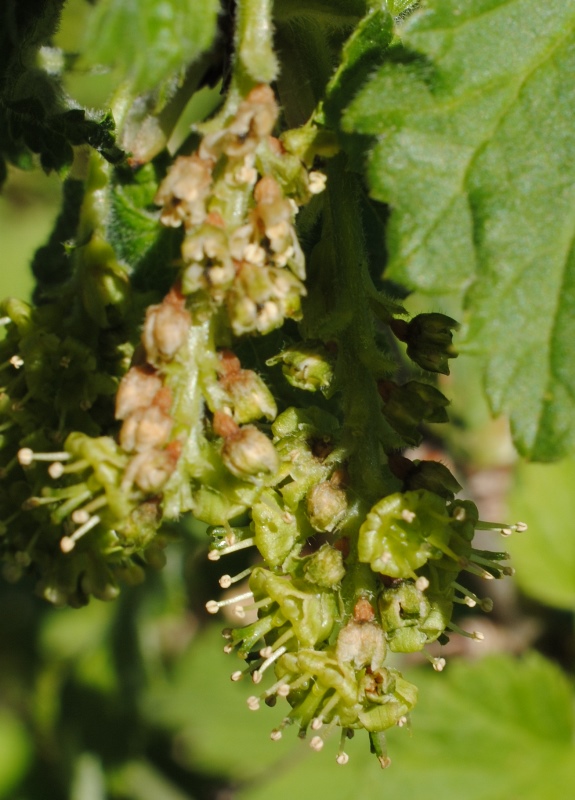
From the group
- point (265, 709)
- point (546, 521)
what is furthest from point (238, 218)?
point (265, 709)

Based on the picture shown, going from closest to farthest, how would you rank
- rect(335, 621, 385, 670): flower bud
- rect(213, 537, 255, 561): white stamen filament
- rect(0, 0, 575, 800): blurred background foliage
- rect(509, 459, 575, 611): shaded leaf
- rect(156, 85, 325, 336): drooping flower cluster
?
rect(156, 85, 325, 336): drooping flower cluster < rect(335, 621, 385, 670): flower bud < rect(213, 537, 255, 561): white stamen filament < rect(0, 0, 575, 800): blurred background foliage < rect(509, 459, 575, 611): shaded leaf

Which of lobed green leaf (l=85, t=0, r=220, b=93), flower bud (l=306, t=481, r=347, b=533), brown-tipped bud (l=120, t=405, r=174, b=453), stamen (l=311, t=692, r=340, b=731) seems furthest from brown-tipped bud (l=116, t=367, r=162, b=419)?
stamen (l=311, t=692, r=340, b=731)

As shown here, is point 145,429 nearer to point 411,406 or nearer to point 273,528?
point 273,528

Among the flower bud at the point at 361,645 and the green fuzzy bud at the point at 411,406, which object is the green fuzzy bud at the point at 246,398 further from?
the flower bud at the point at 361,645

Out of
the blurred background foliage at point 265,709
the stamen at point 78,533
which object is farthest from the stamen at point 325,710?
the blurred background foliage at point 265,709

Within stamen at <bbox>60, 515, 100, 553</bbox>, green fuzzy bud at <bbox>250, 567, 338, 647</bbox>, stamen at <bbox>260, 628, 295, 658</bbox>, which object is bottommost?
stamen at <bbox>260, 628, 295, 658</bbox>

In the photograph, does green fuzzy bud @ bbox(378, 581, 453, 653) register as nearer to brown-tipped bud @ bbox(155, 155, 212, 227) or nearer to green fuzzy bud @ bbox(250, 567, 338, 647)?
green fuzzy bud @ bbox(250, 567, 338, 647)

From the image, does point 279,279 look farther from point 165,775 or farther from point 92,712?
point 165,775
